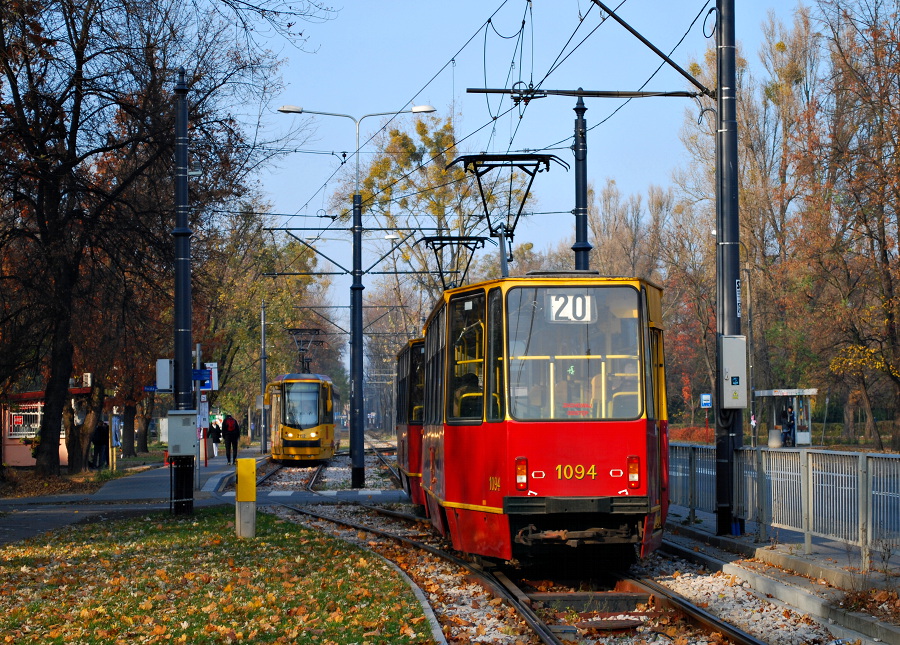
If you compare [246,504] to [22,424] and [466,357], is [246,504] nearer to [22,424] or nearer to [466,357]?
[466,357]

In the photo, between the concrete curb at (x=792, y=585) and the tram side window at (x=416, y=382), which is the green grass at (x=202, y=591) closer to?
the concrete curb at (x=792, y=585)

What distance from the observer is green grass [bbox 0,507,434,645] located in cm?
857

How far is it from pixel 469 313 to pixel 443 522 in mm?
2770

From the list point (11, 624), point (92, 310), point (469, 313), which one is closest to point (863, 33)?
point (92, 310)

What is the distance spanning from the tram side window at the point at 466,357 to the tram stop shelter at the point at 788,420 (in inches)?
1206

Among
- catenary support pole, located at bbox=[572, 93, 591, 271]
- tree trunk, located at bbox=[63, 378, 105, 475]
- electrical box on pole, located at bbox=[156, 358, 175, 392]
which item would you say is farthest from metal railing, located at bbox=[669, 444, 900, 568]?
Answer: tree trunk, located at bbox=[63, 378, 105, 475]

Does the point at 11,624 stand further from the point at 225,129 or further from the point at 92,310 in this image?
the point at 92,310

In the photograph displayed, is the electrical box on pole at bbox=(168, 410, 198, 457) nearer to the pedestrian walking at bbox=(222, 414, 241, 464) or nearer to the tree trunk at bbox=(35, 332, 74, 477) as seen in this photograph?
the tree trunk at bbox=(35, 332, 74, 477)

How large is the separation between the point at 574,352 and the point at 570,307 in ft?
1.51

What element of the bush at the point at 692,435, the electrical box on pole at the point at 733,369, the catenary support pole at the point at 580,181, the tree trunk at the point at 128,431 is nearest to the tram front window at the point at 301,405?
the tree trunk at the point at 128,431

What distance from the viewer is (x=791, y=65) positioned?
176ft

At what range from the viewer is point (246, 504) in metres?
15.2

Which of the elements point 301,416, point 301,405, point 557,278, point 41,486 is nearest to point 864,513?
point 557,278

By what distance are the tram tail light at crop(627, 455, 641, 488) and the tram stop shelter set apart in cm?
3104
